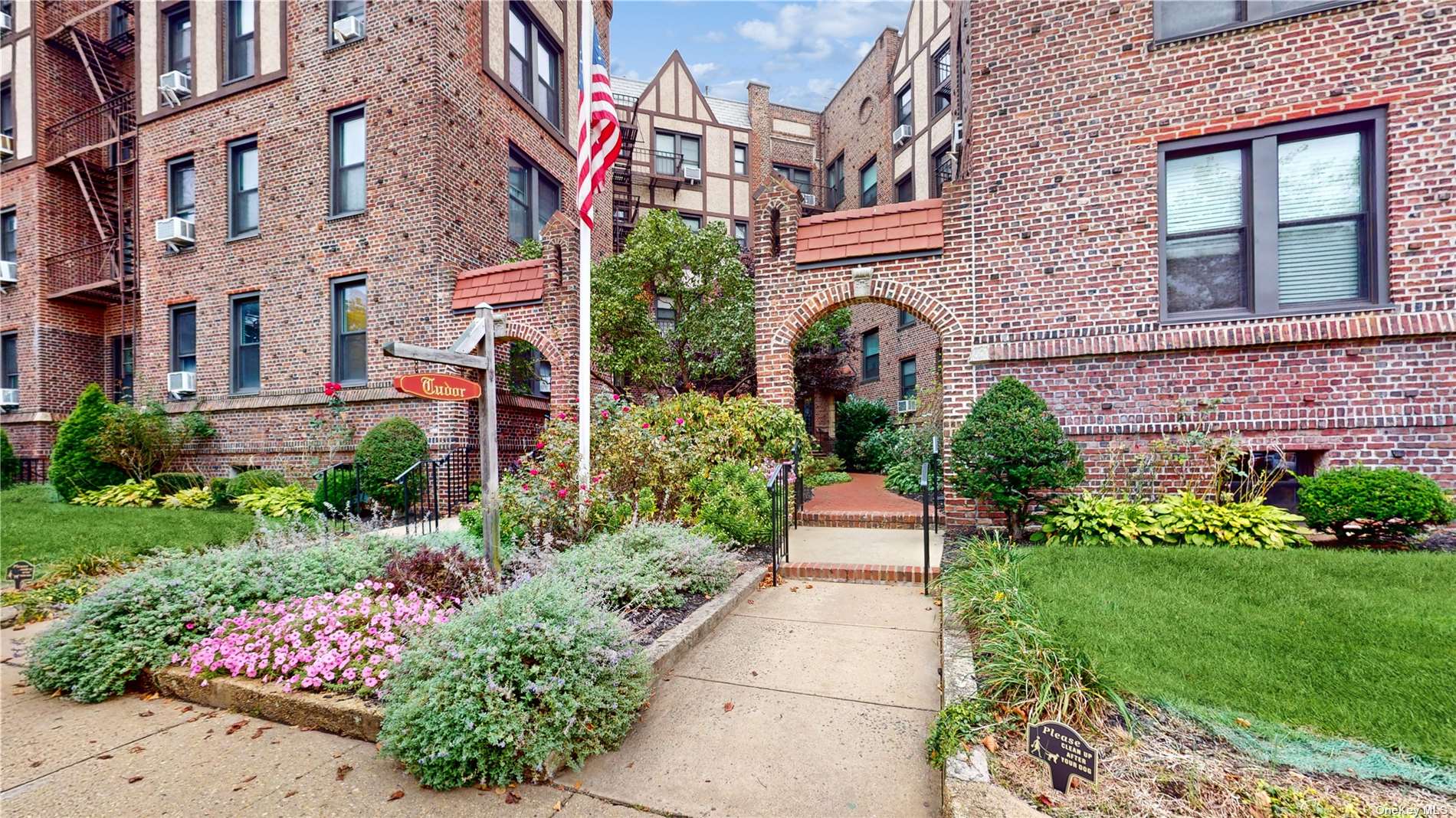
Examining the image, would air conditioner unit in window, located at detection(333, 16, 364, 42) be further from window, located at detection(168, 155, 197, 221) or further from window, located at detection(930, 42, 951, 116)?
window, located at detection(930, 42, 951, 116)

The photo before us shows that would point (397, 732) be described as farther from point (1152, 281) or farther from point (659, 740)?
point (1152, 281)

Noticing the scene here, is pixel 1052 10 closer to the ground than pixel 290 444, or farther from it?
farther from it

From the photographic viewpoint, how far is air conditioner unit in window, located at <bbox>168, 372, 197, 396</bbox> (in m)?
11.4

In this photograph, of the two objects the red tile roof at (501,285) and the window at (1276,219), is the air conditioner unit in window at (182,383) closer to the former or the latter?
the red tile roof at (501,285)

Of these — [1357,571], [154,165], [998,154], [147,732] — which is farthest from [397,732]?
[154,165]

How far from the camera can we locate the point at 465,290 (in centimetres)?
977

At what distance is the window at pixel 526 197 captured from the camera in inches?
480

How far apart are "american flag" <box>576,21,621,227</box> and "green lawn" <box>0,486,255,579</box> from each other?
15.1 feet

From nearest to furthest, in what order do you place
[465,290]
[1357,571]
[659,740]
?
[659,740]
[1357,571]
[465,290]

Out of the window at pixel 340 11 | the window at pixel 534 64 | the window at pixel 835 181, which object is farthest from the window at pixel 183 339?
the window at pixel 835 181

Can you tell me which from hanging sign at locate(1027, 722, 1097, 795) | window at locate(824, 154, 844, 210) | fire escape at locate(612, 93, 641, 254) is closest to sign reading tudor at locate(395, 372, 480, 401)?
hanging sign at locate(1027, 722, 1097, 795)

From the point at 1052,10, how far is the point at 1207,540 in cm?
590

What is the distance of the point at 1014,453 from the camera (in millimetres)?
5902

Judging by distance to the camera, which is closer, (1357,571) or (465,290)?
(1357,571)
